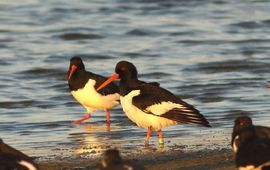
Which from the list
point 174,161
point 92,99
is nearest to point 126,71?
point 92,99

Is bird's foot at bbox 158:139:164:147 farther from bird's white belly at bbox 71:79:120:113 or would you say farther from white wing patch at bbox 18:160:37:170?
white wing patch at bbox 18:160:37:170

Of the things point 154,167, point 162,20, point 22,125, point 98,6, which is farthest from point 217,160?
point 98,6

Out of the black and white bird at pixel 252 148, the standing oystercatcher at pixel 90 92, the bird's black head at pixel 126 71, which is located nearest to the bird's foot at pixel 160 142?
the bird's black head at pixel 126 71

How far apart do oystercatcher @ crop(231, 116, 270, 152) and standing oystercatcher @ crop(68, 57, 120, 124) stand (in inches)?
193

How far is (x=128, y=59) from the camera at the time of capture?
19.1 meters

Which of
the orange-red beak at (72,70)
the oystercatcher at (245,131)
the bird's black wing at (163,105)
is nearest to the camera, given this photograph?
the oystercatcher at (245,131)

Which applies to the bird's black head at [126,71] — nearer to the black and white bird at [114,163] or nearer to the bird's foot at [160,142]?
the bird's foot at [160,142]

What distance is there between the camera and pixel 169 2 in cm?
2747

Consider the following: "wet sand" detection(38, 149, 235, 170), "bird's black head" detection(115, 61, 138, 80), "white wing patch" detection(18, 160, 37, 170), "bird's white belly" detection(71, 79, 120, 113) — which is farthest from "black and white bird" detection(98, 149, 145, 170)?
"bird's white belly" detection(71, 79, 120, 113)

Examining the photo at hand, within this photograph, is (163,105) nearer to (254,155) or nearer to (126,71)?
(126,71)

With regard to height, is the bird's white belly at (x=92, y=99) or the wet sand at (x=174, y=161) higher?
the wet sand at (x=174, y=161)

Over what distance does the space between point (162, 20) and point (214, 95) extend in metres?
10.1

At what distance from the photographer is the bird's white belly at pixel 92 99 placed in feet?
44.5

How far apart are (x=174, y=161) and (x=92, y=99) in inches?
155
